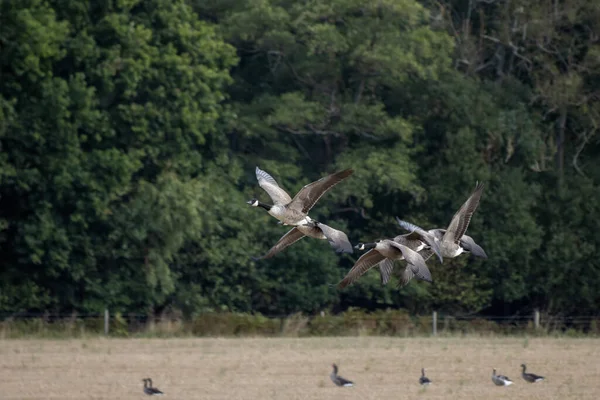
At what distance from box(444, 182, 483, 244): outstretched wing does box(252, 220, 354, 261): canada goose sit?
1.34m

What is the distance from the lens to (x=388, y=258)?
53.8 ft

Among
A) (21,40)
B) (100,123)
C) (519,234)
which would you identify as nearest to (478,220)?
(519,234)

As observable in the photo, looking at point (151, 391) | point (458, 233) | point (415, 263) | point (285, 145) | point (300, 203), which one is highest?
point (285, 145)

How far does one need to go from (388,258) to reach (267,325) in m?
19.4

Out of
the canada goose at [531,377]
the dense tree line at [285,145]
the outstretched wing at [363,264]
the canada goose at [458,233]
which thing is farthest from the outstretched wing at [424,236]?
the dense tree line at [285,145]

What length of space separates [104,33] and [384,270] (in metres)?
20.4

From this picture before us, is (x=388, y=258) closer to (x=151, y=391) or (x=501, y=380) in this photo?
(x=151, y=391)

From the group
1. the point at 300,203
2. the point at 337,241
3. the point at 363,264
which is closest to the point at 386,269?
the point at 363,264

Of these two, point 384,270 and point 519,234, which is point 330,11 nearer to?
point 519,234

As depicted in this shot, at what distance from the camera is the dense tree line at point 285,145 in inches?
1351

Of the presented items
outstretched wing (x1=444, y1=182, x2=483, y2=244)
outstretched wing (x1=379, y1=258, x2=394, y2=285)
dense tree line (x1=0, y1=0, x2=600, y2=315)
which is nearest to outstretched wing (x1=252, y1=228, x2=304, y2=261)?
outstretched wing (x1=379, y1=258, x2=394, y2=285)

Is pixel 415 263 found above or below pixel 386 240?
below

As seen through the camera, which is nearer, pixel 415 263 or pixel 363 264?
pixel 415 263

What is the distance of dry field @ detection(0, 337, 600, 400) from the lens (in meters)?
21.0
